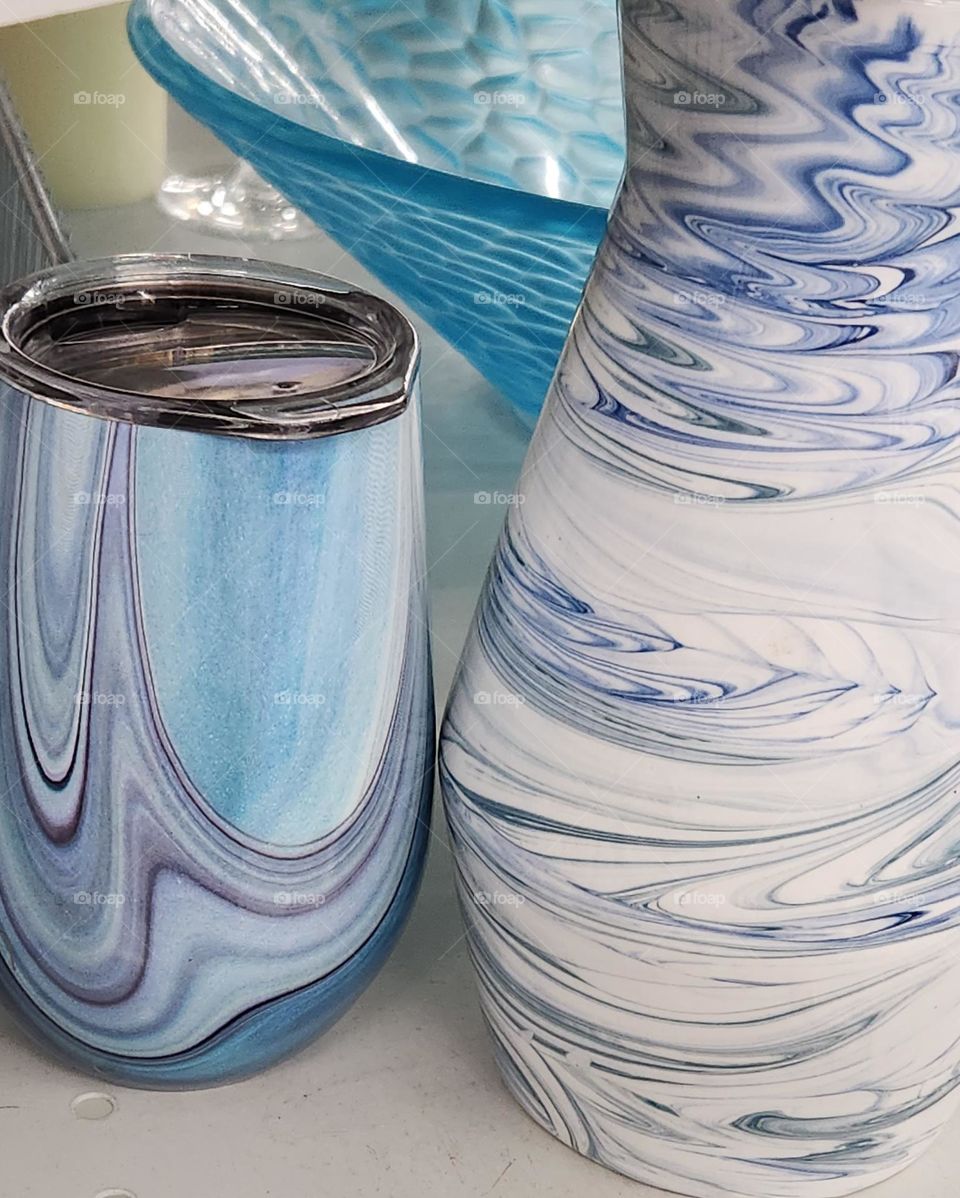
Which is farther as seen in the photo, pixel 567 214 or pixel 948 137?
pixel 567 214

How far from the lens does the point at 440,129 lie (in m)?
0.58

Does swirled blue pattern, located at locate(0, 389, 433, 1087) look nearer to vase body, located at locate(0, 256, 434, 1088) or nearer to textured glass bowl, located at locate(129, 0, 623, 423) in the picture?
vase body, located at locate(0, 256, 434, 1088)

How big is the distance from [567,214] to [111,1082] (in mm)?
272

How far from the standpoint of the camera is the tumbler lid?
0.39 metres

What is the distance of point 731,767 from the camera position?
34 centimetres

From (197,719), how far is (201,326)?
111 millimetres

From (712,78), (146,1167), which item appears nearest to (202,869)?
(146,1167)

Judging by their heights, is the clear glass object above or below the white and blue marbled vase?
below

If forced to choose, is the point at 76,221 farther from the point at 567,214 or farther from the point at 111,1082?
the point at 111,1082

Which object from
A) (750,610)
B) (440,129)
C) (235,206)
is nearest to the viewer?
(750,610)

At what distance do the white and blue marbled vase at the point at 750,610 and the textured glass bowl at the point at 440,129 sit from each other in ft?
0.51

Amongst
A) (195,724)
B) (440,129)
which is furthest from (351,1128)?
(440,129)

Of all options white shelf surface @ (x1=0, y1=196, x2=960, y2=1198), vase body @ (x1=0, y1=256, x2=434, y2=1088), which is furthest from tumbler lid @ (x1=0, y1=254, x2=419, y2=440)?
white shelf surface @ (x1=0, y1=196, x2=960, y2=1198)

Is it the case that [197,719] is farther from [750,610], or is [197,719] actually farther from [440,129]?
[440,129]
